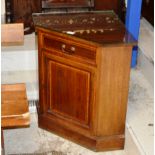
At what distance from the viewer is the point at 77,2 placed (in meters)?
3.51

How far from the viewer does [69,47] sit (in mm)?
2223

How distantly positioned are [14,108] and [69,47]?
785mm

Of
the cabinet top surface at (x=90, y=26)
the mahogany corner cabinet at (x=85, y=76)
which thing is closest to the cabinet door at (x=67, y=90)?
the mahogany corner cabinet at (x=85, y=76)

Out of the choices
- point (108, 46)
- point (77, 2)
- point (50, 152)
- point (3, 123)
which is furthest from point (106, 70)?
point (77, 2)

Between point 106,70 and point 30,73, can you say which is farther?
point 30,73

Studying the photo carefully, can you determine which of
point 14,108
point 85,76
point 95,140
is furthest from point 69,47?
point 14,108

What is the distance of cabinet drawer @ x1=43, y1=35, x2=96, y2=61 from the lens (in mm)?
2164

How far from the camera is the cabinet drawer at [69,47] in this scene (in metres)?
2.16

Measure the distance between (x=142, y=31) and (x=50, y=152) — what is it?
5.33 feet

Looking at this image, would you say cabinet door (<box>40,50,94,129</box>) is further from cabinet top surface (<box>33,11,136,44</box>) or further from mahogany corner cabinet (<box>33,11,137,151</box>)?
cabinet top surface (<box>33,11,136,44</box>)

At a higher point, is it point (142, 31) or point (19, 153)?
point (142, 31)

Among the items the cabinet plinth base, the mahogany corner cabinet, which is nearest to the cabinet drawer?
the mahogany corner cabinet

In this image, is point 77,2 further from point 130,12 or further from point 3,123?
point 3,123

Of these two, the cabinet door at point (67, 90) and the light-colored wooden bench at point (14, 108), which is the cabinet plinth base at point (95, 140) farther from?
the light-colored wooden bench at point (14, 108)
